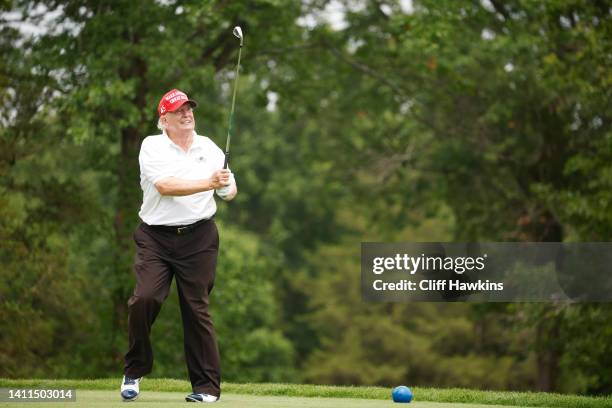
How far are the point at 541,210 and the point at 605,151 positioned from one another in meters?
3.49

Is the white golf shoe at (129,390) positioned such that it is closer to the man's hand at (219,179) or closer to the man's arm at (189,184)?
the man's arm at (189,184)

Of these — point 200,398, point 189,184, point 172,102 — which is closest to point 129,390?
point 200,398

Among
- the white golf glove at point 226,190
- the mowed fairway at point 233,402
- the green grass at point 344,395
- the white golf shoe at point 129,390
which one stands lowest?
the green grass at point 344,395

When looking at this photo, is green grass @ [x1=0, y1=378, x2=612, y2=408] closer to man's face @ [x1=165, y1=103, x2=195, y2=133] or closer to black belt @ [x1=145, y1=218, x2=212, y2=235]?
black belt @ [x1=145, y1=218, x2=212, y2=235]

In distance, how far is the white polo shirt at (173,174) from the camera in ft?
24.9

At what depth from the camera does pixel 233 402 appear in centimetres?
775

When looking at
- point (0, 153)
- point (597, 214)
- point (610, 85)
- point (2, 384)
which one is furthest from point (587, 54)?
point (2, 384)

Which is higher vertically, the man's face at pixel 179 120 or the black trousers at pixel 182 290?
the man's face at pixel 179 120

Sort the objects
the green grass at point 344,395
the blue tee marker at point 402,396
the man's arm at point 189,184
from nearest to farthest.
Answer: the man's arm at point 189,184 < the blue tee marker at point 402,396 < the green grass at point 344,395

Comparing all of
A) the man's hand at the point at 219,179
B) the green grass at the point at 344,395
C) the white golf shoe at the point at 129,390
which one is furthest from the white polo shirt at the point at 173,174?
the green grass at the point at 344,395

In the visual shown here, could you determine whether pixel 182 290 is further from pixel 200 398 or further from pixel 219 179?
pixel 219 179

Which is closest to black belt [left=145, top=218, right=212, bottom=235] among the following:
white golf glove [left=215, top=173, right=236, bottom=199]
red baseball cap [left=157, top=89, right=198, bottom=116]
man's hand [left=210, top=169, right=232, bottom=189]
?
white golf glove [left=215, top=173, right=236, bottom=199]

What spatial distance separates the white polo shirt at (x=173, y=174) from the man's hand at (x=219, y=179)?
0.75ft

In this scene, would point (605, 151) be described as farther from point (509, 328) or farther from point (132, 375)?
point (132, 375)
